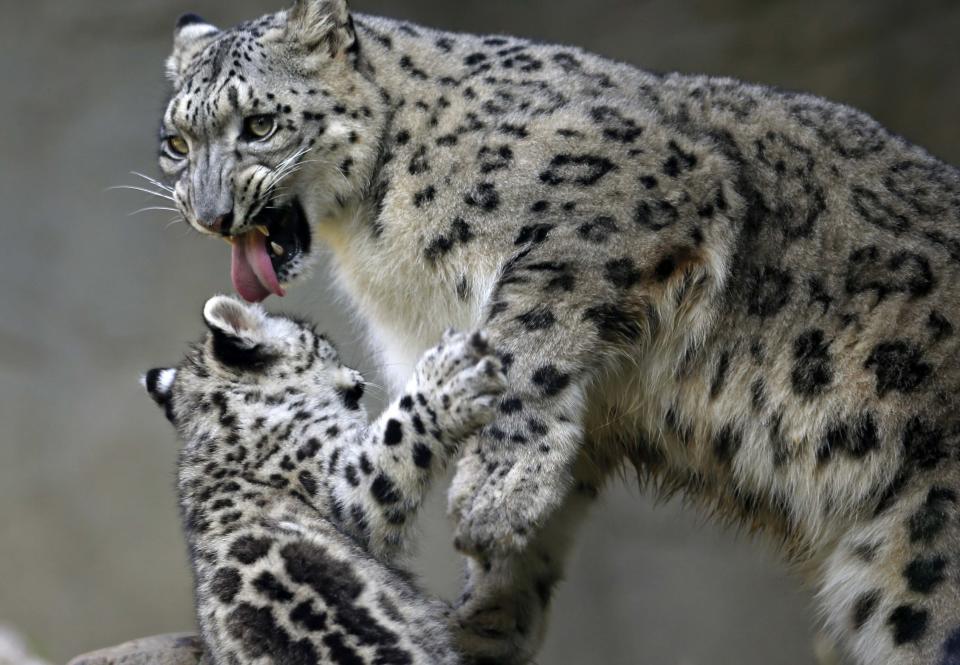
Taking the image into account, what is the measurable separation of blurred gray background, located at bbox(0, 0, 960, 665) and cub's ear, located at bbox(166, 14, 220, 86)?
403 centimetres

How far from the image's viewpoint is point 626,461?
504 centimetres

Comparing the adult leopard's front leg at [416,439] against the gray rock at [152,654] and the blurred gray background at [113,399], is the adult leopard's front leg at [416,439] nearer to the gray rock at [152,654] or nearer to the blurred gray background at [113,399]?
the gray rock at [152,654]

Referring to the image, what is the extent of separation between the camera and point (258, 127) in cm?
471

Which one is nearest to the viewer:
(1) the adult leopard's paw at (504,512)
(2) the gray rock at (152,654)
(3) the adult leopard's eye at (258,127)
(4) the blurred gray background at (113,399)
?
(1) the adult leopard's paw at (504,512)

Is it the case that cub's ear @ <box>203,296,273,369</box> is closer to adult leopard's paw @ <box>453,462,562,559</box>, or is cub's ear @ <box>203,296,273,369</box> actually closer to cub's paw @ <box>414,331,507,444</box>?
cub's paw @ <box>414,331,507,444</box>

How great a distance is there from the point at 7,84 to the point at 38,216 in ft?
3.05

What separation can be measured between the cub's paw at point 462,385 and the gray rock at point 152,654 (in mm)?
1216

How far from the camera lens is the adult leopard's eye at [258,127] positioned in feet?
15.4

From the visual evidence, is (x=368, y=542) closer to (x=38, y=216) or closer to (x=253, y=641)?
(x=253, y=641)

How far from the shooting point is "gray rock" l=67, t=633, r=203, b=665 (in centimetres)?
458

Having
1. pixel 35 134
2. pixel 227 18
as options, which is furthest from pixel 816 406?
pixel 35 134

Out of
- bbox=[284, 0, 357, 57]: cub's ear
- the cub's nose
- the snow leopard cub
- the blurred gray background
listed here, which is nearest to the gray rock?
the snow leopard cub

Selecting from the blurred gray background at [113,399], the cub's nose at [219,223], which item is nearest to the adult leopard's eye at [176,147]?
the cub's nose at [219,223]

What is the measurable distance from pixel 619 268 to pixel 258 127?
1356 millimetres
